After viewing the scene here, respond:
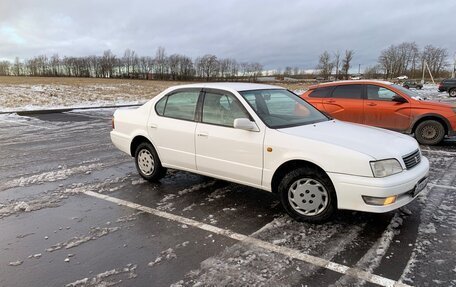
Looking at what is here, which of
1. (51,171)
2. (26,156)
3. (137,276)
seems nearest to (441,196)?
(137,276)

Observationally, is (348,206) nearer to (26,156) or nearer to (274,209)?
(274,209)

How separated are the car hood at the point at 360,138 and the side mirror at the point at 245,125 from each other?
316 mm

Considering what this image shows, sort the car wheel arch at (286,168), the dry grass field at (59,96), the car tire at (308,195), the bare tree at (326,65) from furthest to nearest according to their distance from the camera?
the bare tree at (326,65)
the dry grass field at (59,96)
the car wheel arch at (286,168)
the car tire at (308,195)

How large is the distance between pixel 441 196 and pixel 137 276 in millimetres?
4270

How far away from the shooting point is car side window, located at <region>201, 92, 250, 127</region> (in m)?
4.93

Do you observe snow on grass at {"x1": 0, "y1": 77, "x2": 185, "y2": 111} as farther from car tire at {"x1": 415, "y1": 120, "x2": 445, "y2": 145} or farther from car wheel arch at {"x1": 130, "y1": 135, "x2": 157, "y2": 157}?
car tire at {"x1": 415, "y1": 120, "x2": 445, "y2": 145}

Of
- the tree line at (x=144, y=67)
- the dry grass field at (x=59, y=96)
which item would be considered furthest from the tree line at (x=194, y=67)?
the dry grass field at (x=59, y=96)

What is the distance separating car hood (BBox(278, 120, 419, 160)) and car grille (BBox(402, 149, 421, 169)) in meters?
0.05

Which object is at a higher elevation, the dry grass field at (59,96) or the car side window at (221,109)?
the car side window at (221,109)

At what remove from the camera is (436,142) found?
924 centimetres

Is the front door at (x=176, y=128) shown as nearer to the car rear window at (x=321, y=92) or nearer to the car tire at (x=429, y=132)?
the car rear window at (x=321, y=92)

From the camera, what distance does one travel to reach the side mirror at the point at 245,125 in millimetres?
4555

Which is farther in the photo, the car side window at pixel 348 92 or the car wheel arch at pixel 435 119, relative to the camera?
the car side window at pixel 348 92

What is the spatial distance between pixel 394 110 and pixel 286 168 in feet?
19.1
